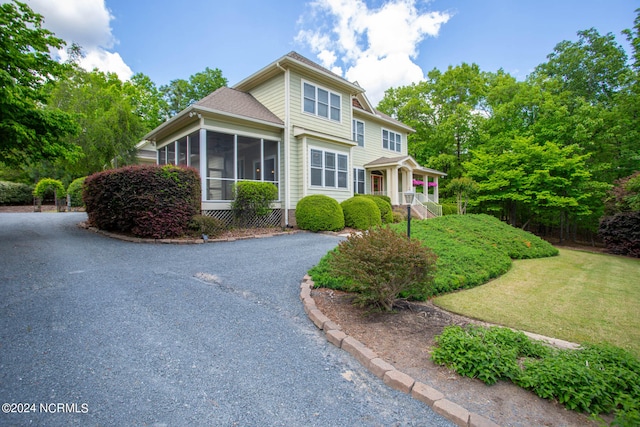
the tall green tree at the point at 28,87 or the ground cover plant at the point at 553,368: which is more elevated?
the tall green tree at the point at 28,87

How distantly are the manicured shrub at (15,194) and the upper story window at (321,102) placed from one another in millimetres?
23065

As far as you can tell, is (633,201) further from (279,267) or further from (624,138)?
(279,267)

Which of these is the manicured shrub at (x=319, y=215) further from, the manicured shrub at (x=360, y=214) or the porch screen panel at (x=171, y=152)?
the porch screen panel at (x=171, y=152)

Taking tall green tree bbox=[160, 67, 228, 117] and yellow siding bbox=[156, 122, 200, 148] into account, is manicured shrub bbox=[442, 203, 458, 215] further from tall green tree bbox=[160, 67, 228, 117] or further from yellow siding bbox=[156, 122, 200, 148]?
tall green tree bbox=[160, 67, 228, 117]

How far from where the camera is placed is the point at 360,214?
1206 cm

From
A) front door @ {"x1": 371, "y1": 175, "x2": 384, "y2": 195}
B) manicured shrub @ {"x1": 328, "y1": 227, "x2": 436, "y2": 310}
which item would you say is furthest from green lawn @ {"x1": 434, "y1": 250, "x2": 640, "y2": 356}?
front door @ {"x1": 371, "y1": 175, "x2": 384, "y2": 195}

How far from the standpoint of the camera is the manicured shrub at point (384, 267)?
3623 millimetres

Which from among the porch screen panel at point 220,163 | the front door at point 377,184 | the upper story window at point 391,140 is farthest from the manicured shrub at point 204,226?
the upper story window at point 391,140

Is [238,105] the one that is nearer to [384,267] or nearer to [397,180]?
[397,180]

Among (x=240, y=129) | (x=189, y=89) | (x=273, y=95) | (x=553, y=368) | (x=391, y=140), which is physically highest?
(x=189, y=89)

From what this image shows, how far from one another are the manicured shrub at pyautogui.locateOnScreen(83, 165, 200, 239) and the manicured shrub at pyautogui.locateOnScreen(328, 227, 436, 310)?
6.28 metres

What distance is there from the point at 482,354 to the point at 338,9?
48.9 feet

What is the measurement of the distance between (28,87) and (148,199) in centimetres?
460

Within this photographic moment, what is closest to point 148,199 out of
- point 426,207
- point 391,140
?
point 426,207
